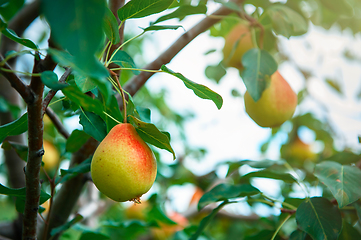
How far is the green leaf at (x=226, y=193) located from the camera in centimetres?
81

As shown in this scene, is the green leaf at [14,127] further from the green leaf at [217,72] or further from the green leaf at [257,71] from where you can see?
the green leaf at [217,72]

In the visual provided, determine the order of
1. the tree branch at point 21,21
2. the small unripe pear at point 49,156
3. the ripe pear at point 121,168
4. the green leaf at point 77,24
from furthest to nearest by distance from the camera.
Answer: the small unripe pear at point 49,156 → the tree branch at point 21,21 → the ripe pear at point 121,168 → the green leaf at point 77,24

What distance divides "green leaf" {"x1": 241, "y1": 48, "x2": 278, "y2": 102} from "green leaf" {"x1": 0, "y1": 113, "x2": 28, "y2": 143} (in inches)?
23.2

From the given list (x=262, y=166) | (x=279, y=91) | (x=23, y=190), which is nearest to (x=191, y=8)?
(x=279, y=91)

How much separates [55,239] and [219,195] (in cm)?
54

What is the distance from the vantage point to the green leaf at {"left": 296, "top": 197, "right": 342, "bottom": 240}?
2.16ft

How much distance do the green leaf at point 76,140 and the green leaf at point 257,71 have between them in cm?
51

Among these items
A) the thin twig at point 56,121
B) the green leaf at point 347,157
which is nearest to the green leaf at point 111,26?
the thin twig at point 56,121

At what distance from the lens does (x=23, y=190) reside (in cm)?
62

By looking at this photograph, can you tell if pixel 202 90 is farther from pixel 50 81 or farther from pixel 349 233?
pixel 349 233

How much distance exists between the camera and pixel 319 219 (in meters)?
0.69

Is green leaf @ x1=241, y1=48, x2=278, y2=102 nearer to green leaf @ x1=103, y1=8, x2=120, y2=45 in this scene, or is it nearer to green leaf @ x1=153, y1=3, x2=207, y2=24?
green leaf @ x1=153, y1=3, x2=207, y2=24

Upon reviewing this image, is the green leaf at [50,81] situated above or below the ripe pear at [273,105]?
above

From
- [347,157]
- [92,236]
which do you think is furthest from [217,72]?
[92,236]
